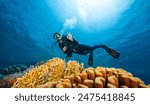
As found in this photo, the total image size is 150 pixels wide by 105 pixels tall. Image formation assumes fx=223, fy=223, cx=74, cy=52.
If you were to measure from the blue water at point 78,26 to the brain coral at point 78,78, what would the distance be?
5.83 meters

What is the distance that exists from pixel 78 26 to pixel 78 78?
911 cm

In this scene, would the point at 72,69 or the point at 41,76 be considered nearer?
the point at 41,76

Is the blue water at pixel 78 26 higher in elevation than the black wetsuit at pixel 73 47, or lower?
higher

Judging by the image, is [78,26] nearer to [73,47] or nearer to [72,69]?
[73,47]

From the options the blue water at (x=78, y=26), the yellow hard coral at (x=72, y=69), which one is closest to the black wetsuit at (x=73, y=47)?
the yellow hard coral at (x=72, y=69)

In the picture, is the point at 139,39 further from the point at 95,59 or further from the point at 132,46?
the point at 95,59

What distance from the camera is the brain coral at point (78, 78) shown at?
3.42m

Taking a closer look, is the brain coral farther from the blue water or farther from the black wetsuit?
the blue water

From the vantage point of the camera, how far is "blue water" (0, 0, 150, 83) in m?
11.1

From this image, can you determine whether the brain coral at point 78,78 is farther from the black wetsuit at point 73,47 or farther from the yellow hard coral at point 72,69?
the black wetsuit at point 73,47

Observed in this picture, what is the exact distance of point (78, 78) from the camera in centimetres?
356

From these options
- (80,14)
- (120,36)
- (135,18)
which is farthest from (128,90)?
(120,36)

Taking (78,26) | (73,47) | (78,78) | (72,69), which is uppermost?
(78,26)

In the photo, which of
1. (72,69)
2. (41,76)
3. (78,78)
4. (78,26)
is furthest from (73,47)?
(78,26)
